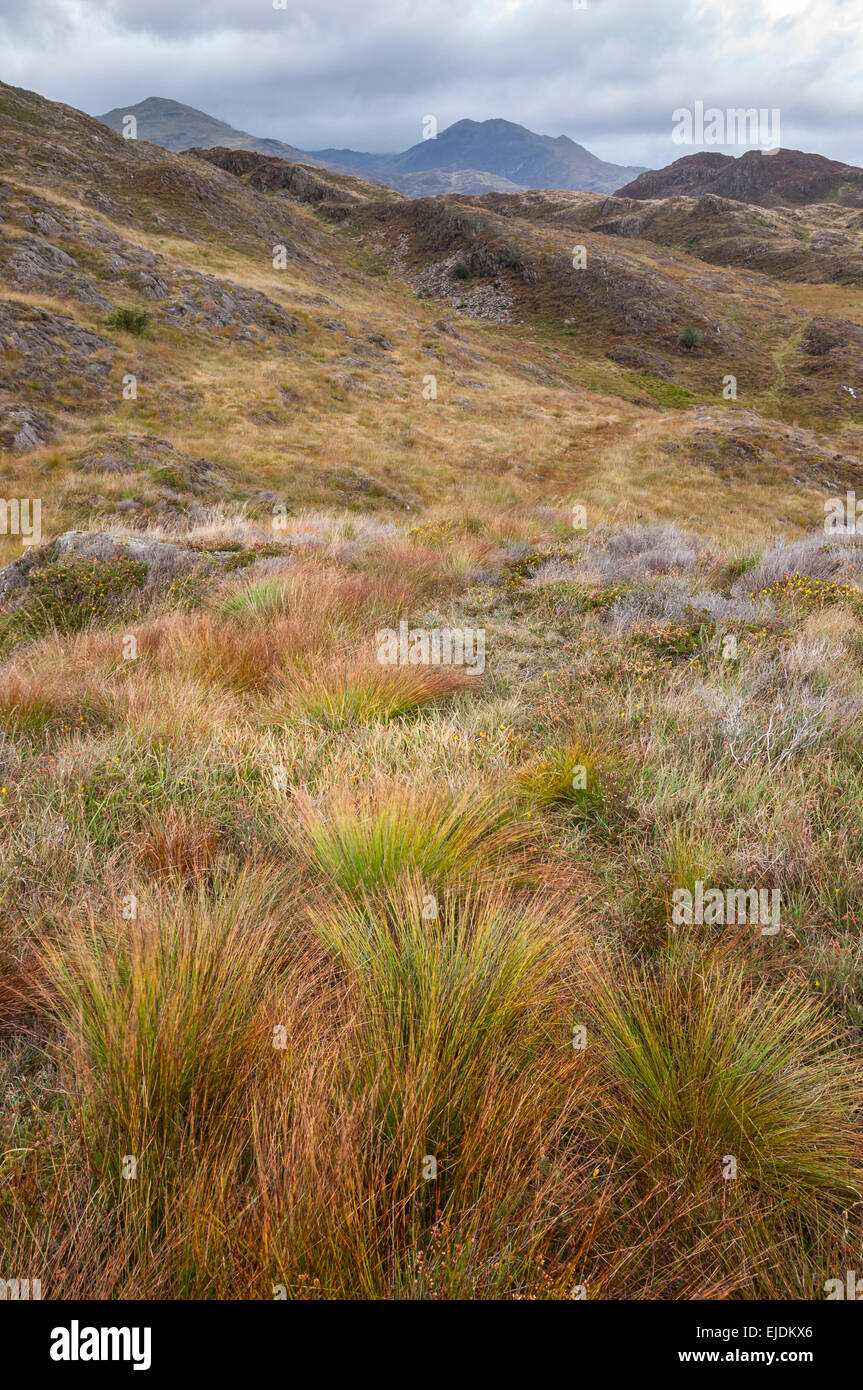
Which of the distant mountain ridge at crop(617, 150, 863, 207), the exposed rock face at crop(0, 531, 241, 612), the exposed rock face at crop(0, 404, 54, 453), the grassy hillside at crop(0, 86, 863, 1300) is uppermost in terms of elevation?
the distant mountain ridge at crop(617, 150, 863, 207)

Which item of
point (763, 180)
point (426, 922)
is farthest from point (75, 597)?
point (763, 180)

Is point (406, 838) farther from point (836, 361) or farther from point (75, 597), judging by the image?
point (836, 361)

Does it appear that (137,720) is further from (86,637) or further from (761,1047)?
(761,1047)

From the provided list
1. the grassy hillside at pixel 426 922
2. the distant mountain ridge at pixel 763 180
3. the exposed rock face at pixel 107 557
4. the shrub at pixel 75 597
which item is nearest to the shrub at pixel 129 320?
the grassy hillside at pixel 426 922

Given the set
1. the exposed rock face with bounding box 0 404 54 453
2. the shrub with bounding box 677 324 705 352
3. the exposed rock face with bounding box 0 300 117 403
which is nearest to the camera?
the exposed rock face with bounding box 0 404 54 453

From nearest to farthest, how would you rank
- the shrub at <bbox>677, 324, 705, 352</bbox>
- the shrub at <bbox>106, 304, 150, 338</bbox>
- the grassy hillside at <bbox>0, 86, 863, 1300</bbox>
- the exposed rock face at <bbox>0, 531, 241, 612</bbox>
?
the grassy hillside at <bbox>0, 86, 863, 1300</bbox> → the exposed rock face at <bbox>0, 531, 241, 612</bbox> → the shrub at <bbox>106, 304, 150, 338</bbox> → the shrub at <bbox>677, 324, 705, 352</bbox>

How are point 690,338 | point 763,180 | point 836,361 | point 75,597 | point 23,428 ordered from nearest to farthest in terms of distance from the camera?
point 75,597, point 23,428, point 836,361, point 690,338, point 763,180

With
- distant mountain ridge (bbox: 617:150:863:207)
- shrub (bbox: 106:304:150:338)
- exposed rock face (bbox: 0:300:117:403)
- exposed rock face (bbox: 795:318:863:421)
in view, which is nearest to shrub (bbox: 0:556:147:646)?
exposed rock face (bbox: 0:300:117:403)

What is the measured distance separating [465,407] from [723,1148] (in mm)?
28489

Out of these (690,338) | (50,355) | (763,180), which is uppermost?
(763,180)

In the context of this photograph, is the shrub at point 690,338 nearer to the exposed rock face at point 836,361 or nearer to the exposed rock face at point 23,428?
the exposed rock face at point 836,361

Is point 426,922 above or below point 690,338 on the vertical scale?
below

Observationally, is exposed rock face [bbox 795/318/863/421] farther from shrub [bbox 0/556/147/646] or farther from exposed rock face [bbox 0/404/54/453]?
shrub [bbox 0/556/147/646]

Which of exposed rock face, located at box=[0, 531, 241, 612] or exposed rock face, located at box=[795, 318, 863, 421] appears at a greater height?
exposed rock face, located at box=[795, 318, 863, 421]
